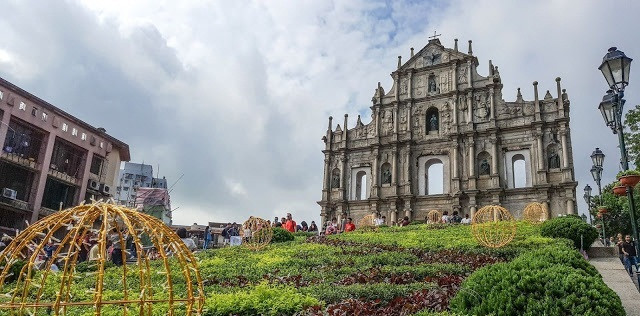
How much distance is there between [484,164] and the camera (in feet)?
117

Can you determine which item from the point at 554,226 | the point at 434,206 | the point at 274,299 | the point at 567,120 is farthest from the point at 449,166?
the point at 274,299

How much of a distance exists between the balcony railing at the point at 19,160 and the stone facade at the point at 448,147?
2051 centimetres

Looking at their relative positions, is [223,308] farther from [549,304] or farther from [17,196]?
[17,196]

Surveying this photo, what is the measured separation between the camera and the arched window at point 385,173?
38.7 m

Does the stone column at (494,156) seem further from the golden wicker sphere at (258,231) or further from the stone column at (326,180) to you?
the golden wicker sphere at (258,231)

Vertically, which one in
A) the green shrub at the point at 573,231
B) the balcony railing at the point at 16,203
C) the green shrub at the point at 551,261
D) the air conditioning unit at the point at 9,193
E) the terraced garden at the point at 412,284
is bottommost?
the terraced garden at the point at 412,284

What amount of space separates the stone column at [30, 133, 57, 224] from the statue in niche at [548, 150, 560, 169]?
3370cm

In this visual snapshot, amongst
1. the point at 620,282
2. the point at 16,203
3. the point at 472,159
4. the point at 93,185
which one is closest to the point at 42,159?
the point at 16,203

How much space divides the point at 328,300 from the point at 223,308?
1752 mm

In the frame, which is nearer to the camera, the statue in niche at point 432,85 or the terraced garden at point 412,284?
the terraced garden at point 412,284

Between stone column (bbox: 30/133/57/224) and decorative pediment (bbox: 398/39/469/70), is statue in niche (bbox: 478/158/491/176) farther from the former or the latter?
stone column (bbox: 30/133/57/224)

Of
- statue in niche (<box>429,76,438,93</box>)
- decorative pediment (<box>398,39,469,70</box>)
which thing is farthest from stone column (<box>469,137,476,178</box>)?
decorative pediment (<box>398,39,469,70</box>)

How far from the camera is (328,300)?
759cm

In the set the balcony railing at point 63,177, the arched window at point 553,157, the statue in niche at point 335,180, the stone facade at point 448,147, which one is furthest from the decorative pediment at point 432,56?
the balcony railing at point 63,177
